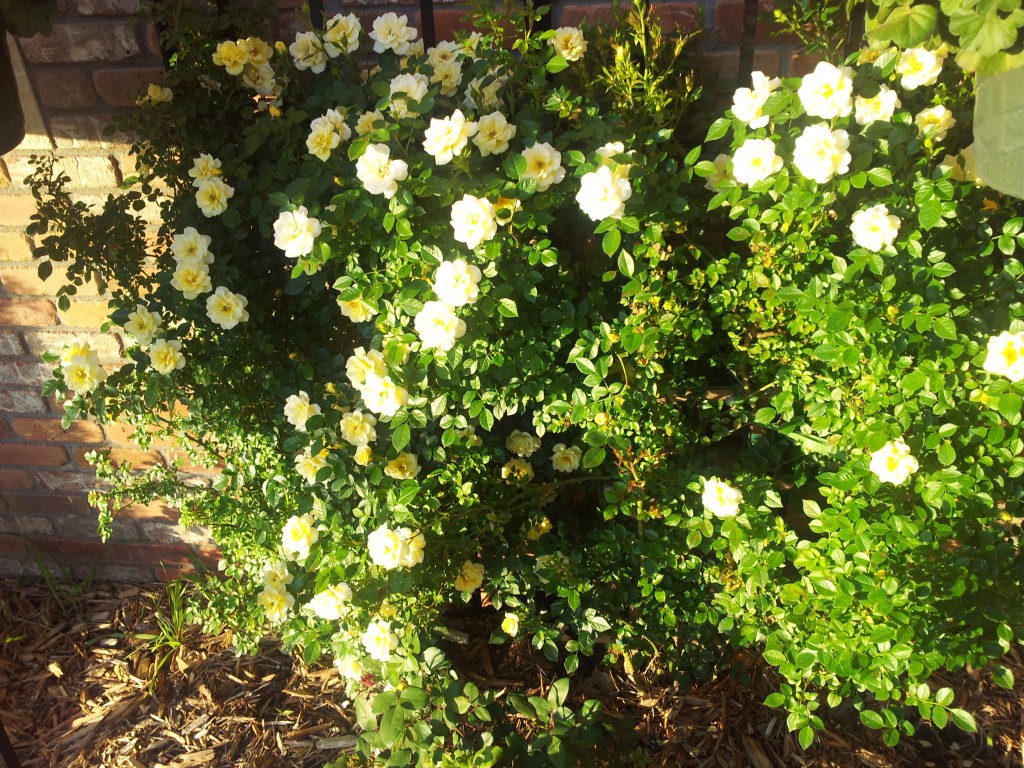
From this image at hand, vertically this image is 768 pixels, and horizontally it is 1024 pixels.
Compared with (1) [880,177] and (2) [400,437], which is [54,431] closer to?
(2) [400,437]

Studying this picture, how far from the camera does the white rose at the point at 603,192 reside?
1.42 m

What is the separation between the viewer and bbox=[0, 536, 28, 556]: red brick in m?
2.57

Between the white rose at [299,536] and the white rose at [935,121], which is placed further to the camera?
the white rose at [299,536]

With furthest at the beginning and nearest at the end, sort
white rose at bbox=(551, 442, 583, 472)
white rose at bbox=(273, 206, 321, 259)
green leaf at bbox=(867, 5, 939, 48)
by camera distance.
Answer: white rose at bbox=(551, 442, 583, 472)
white rose at bbox=(273, 206, 321, 259)
green leaf at bbox=(867, 5, 939, 48)

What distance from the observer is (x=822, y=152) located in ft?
4.61

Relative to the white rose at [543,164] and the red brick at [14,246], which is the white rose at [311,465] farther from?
the red brick at [14,246]

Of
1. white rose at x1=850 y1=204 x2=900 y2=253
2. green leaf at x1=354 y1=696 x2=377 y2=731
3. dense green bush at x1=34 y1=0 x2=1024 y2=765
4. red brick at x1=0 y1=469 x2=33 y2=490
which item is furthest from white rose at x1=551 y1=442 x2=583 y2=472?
red brick at x1=0 y1=469 x2=33 y2=490

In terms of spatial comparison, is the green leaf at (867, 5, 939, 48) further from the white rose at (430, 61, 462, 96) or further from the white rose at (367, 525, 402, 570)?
the white rose at (367, 525, 402, 570)

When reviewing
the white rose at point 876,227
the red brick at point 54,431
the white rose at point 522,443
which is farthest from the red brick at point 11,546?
the white rose at point 876,227

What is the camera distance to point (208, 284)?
1.68 metres

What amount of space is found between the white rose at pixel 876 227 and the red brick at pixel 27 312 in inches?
75.8

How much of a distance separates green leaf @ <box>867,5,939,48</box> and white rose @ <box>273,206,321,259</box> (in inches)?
39.4

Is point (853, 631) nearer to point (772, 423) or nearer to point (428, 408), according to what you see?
point (772, 423)

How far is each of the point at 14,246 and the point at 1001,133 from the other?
215cm
